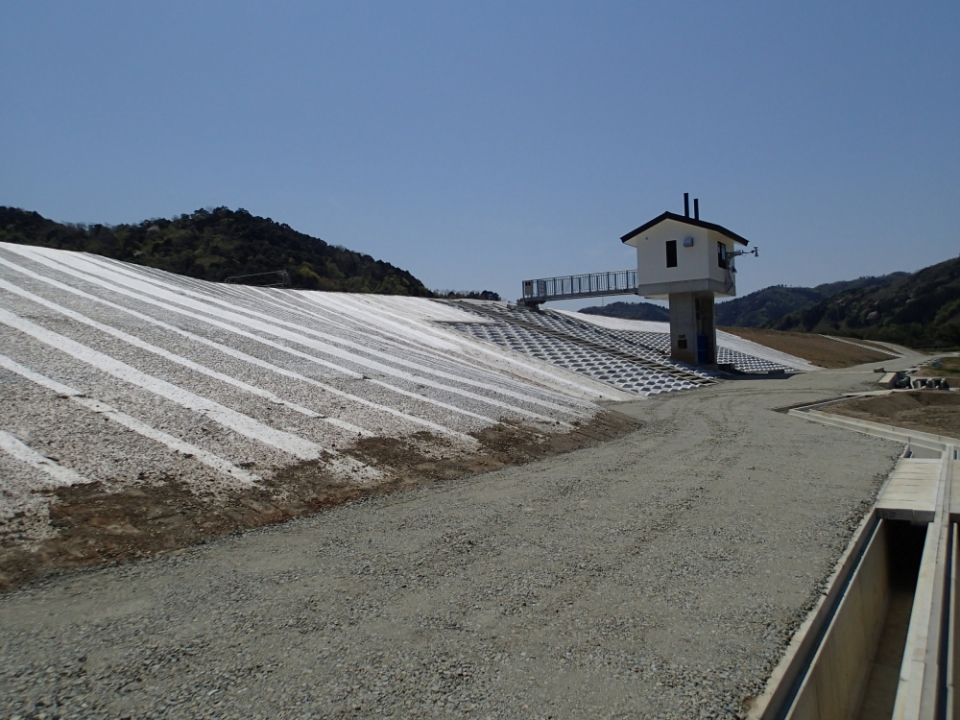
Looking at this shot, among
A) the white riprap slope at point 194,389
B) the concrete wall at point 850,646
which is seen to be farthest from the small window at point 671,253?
the concrete wall at point 850,646

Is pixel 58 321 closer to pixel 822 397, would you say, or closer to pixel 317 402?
pixel 317 402

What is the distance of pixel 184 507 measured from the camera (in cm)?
502

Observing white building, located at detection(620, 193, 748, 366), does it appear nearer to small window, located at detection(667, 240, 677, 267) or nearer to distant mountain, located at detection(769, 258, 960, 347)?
small window, located at detection(667, 240, 677, 267)

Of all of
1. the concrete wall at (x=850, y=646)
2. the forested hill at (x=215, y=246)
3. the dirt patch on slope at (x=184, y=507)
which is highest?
the forested hill at (x=215, y=246)

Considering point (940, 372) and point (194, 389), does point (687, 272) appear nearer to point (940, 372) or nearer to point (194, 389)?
point (940, 372)

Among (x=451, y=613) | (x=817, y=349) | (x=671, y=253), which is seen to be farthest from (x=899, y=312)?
(x=451, y=613)

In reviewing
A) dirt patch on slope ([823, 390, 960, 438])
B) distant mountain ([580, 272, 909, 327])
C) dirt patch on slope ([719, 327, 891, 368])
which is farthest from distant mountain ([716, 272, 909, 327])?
dirt patch on slope ([823, 390, 960, 438])

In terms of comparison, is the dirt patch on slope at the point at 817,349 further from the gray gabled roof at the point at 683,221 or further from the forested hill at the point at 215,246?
the forested hill at the point at 215,246

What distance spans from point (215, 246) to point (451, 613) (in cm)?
4561

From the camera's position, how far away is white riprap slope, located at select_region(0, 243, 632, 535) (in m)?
5.57

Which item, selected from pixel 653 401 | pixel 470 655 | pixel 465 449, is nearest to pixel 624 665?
pixel 470 655

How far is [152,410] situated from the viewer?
666 centimetres

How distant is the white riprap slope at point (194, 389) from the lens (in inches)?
219

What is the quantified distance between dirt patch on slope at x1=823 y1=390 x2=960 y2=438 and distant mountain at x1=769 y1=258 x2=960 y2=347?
46845mm
